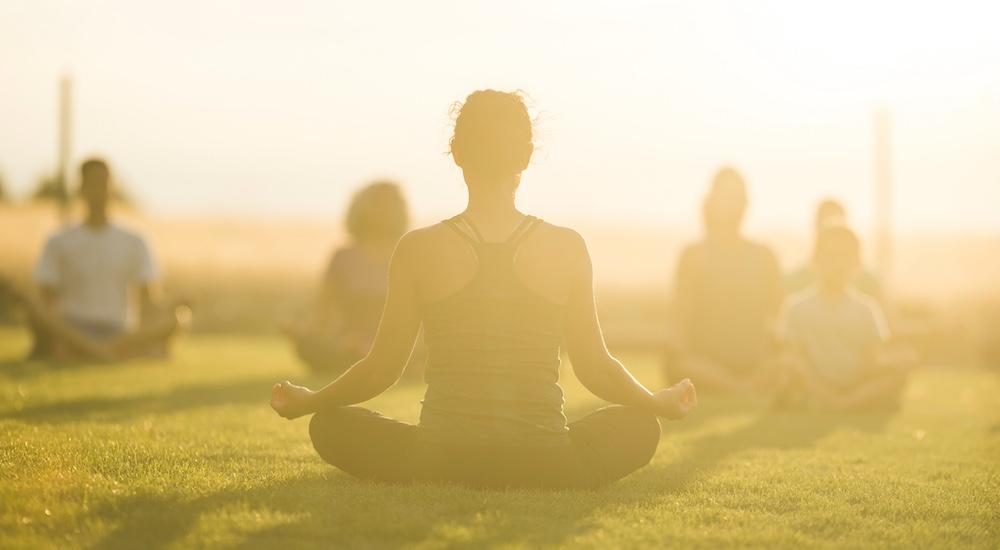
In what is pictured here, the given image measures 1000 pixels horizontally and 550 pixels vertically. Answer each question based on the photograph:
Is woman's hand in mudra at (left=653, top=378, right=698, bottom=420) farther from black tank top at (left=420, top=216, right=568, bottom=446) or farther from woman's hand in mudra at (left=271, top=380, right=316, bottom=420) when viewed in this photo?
woman's hand in mudra at (left=271, top=380, right=316, bottom=420)

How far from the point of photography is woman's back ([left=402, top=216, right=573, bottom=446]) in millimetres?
5070

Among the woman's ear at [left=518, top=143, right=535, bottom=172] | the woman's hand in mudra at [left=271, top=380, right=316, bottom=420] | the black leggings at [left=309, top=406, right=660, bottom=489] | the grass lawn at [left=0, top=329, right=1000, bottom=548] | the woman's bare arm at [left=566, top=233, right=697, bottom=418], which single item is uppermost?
the woman's ear at [left=518, top=143, right=535, bottom=172]

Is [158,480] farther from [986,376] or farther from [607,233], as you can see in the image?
[607,233]

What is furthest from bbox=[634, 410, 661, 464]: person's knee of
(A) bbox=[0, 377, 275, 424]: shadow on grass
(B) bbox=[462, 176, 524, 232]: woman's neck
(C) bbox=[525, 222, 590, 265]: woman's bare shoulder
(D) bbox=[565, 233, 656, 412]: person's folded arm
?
(A) bbox=[0, 377, 275, 424]: shadow on grass

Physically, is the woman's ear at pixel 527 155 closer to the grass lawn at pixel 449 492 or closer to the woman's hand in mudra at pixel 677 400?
the woman's hand in mudra at pixel 677 400

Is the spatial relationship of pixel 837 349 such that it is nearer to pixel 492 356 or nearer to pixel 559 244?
pixel 559 244

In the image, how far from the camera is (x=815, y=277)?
12.5 meters

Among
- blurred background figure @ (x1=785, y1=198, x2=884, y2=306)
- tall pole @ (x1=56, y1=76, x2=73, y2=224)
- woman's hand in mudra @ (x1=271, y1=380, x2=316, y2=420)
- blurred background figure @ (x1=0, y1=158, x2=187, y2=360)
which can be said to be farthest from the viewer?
tall pole @ (x1=56, y1=76, x2=73, y2=224)

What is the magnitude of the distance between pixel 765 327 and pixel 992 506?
612 cm

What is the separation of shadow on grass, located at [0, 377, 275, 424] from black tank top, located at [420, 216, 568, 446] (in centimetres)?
344

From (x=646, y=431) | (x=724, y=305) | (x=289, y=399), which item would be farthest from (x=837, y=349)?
(x=289, y=399)

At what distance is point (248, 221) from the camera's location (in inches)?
1673

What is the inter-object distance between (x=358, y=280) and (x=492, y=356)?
23.4ft

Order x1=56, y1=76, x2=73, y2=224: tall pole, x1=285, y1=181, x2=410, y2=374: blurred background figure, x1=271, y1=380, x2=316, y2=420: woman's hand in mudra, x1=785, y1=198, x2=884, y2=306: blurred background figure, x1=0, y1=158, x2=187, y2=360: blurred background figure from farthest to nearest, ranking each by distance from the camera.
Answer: x1=56, y1=76, x2=73, y2=224: tall pole → x1=0, y1=158, x2=187, y2=360: blurred background figure → x1=285, y1=181, x2=410, y2=374: blurred background figure → x1=785, y1=198, x2=884, y2=306: blurred background figure → x1=271, y1=380, x2=316, y2=420: woman's hand in mudra
